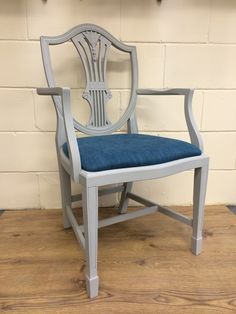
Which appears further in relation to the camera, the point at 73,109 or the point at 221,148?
the point at 221,148

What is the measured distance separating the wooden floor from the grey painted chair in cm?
8

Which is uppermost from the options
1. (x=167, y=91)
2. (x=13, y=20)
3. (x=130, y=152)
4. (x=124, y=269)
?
(x=13, y=20)

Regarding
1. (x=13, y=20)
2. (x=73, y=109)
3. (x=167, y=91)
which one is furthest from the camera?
(x=73, y=109)

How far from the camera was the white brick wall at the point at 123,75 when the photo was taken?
4.25 ft

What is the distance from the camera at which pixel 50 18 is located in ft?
4.22

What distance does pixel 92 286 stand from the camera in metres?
0.85

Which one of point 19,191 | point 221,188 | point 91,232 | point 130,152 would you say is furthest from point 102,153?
point 221,188

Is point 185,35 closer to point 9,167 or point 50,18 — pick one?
point 50,18

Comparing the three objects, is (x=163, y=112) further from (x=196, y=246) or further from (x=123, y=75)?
(x=196, y=246)

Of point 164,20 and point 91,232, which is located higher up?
point 164,20

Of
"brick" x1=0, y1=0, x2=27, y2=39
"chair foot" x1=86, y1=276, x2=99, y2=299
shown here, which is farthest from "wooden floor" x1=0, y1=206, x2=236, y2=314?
"brick" x1=0, y1=0, x2=27, y2=39

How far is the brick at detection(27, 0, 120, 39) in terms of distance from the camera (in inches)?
50.1

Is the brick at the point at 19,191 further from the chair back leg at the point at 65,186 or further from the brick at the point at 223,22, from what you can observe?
the brick at the point at 223,22

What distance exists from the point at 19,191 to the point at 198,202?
3.20 feet
